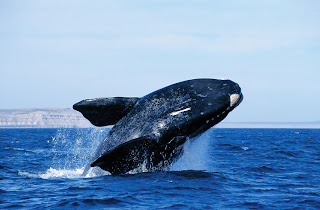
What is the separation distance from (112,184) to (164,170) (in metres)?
1.38

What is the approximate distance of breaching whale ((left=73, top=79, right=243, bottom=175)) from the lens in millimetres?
8250

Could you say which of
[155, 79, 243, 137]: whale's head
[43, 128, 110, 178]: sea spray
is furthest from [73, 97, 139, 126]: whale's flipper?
[43, 128, 110, 178]: sea spray

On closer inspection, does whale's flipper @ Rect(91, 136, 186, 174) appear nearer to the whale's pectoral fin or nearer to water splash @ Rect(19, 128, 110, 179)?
the whale's pectoral fin

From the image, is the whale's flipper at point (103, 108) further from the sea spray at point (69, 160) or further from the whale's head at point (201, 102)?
the sea spray at point (69, 160)

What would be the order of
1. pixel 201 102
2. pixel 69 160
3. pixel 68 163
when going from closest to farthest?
pixel 201 102, pixel 68 163, pixel 69 160

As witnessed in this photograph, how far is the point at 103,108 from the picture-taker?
8.59 meters

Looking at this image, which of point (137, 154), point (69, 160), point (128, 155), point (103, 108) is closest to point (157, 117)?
point (137, 154)

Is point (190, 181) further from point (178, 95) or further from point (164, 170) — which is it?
point (178, 95)

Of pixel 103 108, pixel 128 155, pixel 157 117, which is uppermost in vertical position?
pixel 103 108

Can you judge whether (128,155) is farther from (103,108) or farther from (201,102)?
(201,102)

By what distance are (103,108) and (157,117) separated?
1131 millimetres

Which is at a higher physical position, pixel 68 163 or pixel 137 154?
pixel 137 154

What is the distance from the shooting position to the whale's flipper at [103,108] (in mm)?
8586

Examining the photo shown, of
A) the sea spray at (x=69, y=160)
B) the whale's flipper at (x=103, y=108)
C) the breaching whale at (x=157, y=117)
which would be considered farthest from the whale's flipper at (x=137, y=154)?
the sea spray at (x=69, y=160)
